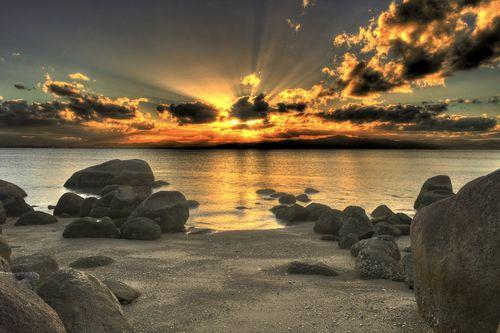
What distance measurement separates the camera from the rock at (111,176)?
1766 inches

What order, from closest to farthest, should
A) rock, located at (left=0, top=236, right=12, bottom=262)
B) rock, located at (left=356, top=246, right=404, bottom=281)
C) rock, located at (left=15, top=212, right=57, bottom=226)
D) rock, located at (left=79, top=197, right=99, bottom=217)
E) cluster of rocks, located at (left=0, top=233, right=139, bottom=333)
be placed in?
cluster of rocks, located at (left=0, top=233, right=139, bottom=333)
rock, located at (left=0, top=236, right=12, bottom=262)
rock, located at (left=356, top=246, right=404, bottom=281)
rock, located at (left=15, top=212, right=57, bottom=226)
rock, located at (left=79, top=197, right=99, bottom=217)

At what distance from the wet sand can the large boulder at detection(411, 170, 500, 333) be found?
2.58ft

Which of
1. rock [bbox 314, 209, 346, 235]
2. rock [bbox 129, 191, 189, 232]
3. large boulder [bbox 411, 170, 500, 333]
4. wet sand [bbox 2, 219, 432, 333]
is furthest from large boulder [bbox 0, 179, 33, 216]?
large boulder [bbox 411, 170, 500, 333]

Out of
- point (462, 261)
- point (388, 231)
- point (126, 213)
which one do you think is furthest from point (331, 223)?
point (462, 261)

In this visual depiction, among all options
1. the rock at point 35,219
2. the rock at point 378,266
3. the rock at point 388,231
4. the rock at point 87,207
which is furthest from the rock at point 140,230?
the rock at point 388,231

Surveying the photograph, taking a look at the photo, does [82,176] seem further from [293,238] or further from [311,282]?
[311,282]

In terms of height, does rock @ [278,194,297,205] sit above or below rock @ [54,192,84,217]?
below

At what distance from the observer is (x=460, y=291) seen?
590cm

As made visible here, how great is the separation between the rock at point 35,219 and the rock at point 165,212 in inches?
188

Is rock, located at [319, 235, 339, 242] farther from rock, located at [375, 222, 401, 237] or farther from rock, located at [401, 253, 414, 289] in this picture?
rock, located at [401, 253, 414, 289]

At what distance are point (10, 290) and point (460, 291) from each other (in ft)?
20.2

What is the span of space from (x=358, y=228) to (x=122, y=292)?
34.3 feet

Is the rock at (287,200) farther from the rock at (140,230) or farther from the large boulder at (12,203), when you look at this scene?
the large boulder at (12,203)

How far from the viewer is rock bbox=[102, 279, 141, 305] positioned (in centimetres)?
834
